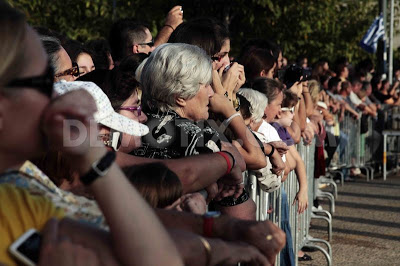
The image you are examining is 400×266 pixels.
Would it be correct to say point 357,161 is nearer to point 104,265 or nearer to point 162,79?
point 162,79

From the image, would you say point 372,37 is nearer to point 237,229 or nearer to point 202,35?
point 202,35

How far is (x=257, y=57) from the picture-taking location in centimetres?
687

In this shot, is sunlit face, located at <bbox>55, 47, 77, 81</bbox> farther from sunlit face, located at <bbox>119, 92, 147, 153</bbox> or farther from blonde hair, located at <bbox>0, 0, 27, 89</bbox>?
blonde hair, located at <bbox>0, 0, 27, 89</bbox>

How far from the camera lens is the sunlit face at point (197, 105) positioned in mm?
4008

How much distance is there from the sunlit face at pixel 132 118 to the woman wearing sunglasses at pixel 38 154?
5.30ft

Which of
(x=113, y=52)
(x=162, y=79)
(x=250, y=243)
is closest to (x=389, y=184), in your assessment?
(x=113, y=52)

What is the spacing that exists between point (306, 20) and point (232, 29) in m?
1.96

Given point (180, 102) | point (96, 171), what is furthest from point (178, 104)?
point (96, 171)

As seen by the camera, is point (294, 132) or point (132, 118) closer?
point (132, 118)

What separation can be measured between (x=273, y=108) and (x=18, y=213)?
14.9 ft

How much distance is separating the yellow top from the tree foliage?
480 inches

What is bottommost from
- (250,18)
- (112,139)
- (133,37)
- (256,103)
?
(256,103)

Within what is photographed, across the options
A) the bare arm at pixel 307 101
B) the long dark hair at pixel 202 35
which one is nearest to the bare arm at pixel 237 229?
the long dark hair at pixel 202 35

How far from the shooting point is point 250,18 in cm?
1838
